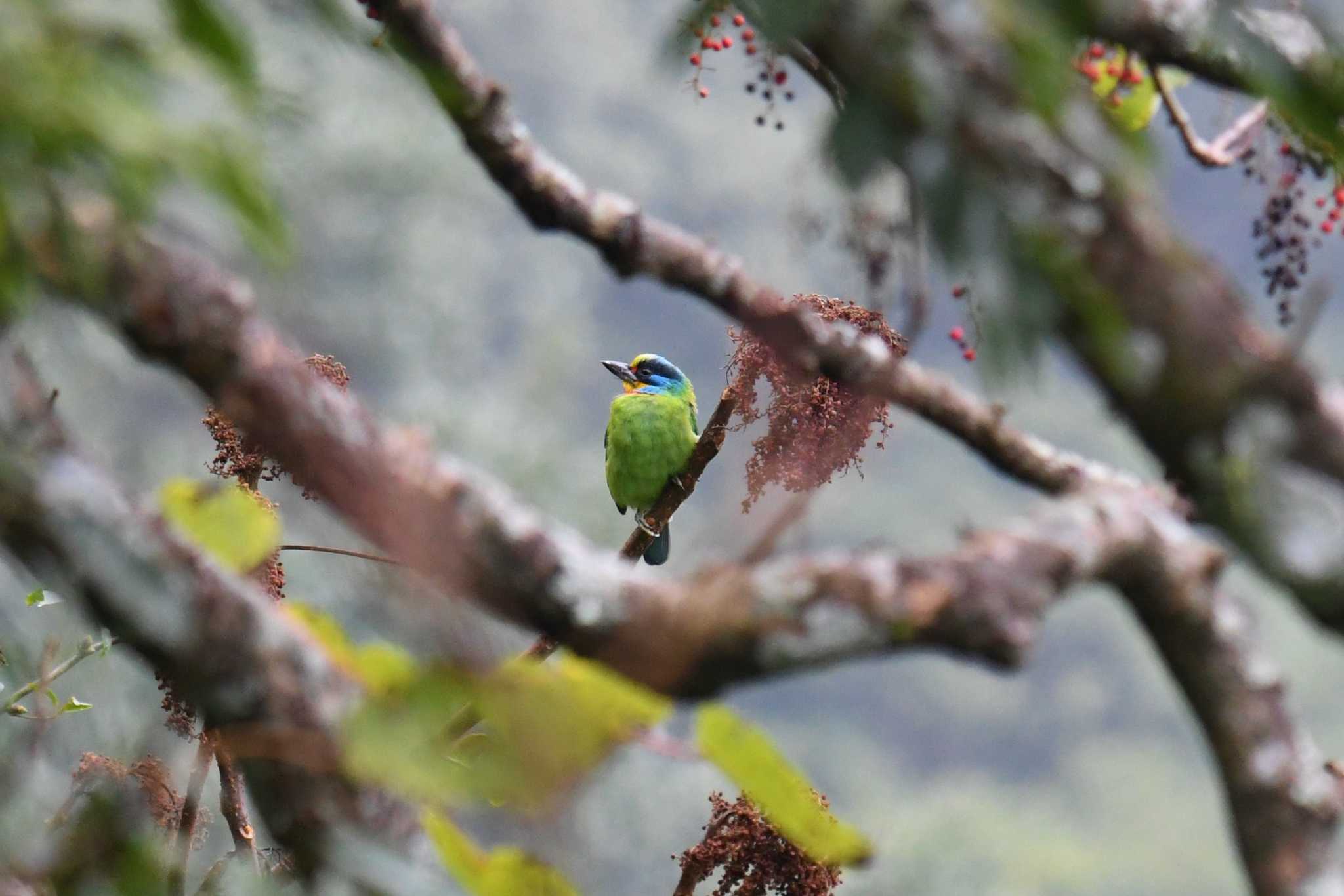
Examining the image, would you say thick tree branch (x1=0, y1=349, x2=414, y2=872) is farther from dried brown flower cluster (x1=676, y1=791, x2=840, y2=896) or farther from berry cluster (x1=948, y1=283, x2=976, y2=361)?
dried brown flower cluster (x1=676, y1=791, x2=840, y2=896)

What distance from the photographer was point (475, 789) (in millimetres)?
889

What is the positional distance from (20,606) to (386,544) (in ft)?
4.29

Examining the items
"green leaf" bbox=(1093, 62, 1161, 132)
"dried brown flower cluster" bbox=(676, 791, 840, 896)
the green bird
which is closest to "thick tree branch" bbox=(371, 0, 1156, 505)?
"dried brown flower cluster" bbox=(676, 791, 840, 896)

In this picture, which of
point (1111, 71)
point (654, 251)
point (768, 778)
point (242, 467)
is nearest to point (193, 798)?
point (242, 467)

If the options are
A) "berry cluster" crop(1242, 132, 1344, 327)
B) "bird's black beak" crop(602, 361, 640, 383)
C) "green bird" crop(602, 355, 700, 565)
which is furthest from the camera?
"bird's black beak" crop(602, 361, 640, 383)

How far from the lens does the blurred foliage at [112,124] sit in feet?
2.71

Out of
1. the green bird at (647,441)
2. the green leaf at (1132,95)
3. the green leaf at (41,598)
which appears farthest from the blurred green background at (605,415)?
the green bird at (647,441)

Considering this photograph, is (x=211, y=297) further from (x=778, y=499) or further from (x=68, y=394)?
(x=778, y=499)

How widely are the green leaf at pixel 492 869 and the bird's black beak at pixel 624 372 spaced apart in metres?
3.90

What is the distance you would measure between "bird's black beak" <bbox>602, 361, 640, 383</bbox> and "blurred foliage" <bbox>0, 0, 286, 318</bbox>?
4024 millimetres

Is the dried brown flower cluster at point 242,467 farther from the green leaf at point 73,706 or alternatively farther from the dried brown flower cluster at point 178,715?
the green leaf at point 73,706

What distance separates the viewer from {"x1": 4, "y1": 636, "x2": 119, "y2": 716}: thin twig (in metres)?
1.88

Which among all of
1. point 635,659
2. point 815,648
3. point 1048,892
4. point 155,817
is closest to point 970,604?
point 815,648

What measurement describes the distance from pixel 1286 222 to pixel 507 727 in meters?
2.13
